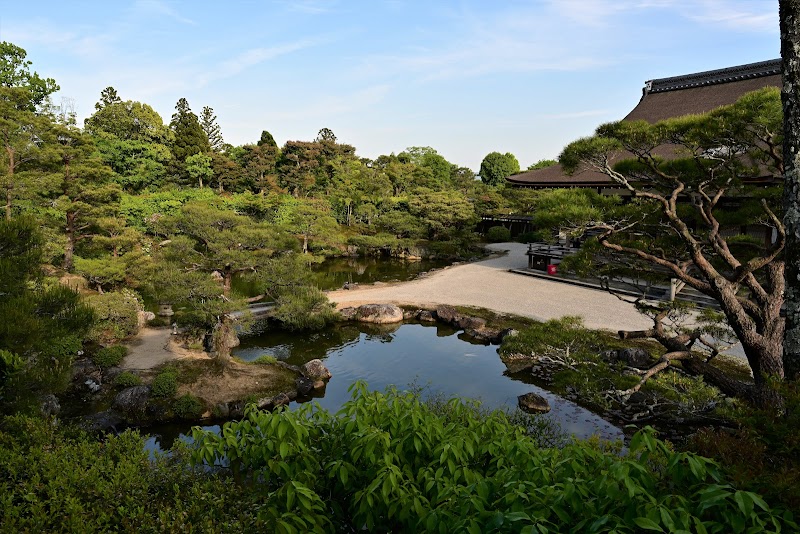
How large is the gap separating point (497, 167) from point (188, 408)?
5034 centimetres

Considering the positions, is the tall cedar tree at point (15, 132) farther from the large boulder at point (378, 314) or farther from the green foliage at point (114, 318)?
the large boulder at point (378, 314)

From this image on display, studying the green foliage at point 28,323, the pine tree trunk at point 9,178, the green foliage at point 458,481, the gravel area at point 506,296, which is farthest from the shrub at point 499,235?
the green foliage at point 458,481

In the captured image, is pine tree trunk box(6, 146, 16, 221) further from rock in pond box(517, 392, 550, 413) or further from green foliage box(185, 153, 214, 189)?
green foliage box(185, 153, 214, 189)

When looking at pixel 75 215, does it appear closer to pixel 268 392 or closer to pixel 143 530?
pixel 268 392

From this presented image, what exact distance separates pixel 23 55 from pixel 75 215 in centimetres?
1128

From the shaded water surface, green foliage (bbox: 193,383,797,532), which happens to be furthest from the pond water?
green foliage (bbox: 193,383,797,532)

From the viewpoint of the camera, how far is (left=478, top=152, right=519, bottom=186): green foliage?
54.3 m

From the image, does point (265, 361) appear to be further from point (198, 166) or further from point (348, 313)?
point (198, 166)

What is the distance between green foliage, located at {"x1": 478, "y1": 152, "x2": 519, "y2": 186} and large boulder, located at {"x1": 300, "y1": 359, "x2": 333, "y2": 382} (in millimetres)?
45978

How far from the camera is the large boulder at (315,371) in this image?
11.2 meters

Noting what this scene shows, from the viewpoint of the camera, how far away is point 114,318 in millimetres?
12047

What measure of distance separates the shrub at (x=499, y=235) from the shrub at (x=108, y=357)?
27549mm

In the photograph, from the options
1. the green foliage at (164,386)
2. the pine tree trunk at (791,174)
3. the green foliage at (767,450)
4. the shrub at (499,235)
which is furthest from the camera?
the shrub at (499,235)

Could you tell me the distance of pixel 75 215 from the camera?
1405 centimetres
